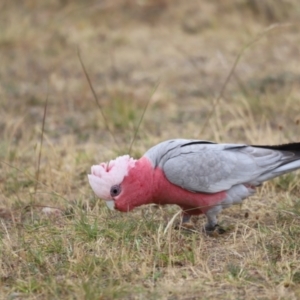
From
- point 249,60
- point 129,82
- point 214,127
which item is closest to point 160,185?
point 214,127

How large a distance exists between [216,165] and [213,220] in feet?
0.95

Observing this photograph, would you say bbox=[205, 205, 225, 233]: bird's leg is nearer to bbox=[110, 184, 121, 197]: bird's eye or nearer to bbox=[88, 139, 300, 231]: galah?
bbox=[88, 139, 300, 231]: galah

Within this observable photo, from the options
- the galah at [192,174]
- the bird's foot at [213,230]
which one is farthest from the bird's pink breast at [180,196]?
the bird's foot at [213,230]

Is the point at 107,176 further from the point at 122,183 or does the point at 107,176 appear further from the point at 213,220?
the point at 213,220

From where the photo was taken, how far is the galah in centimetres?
375

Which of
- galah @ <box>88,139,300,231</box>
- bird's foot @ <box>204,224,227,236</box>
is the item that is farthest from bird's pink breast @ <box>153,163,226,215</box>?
bird's foot @ <box>204,224,227,236</box>

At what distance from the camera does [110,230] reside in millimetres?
3820

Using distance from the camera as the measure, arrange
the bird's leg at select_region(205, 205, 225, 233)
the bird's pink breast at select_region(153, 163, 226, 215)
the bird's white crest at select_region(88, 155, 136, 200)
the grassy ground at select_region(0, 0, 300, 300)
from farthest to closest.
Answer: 1. the bird's leg at select_region(205, 205, 225, 233)
2. the bird's pink breast at select_region(153, 163, 226, 215)
3. the bird's white crest at select_region(88, 155, 136, 200)
4. the grassy ground at select_region(0, 0, 300, 300)

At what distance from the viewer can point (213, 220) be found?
3.99 meters

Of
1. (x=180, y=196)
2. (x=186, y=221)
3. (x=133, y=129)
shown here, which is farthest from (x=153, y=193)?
(x=133, y=129)

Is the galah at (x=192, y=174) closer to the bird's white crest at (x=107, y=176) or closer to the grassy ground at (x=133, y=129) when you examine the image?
the bird's white crest at (x=107, y=176)

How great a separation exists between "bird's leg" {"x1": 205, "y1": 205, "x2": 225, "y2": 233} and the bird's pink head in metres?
0.37

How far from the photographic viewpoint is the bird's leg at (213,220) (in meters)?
3.95

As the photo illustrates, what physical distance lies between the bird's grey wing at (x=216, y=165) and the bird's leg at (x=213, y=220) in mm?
121
